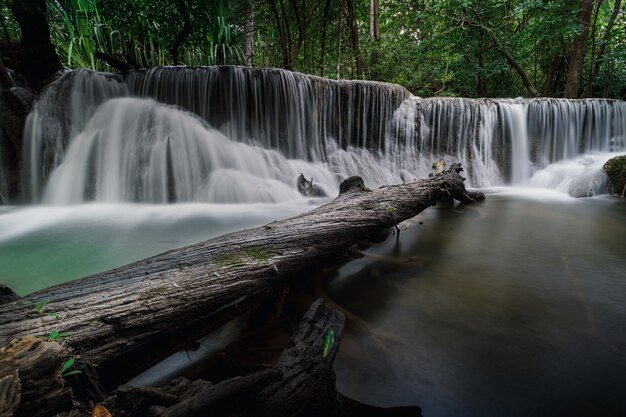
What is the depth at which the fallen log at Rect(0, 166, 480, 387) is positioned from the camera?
3.75ft

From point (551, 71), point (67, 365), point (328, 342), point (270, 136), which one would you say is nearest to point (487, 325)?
point (328, 342)

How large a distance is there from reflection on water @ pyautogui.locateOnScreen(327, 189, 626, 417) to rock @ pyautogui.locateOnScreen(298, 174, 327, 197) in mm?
3132

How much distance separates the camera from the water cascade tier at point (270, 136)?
20.2 feet

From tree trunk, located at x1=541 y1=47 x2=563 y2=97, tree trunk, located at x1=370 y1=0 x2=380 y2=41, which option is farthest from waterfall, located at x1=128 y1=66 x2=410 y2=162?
tree trunk, located at x1=541 y1=47 x2=563 y2=97

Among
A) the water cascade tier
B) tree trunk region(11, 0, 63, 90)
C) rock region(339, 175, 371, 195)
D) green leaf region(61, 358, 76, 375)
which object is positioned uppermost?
tree trunk region(11, 0, 63, 90)

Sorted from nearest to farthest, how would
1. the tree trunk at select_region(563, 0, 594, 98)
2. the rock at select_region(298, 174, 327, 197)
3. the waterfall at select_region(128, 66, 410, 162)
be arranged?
1. the rock at select_region(298, 174, 327, 197)
2. the waterfall at select_region(128, 66, 410, 162)
3. the tree trunk at select_region(563, 0, 594, 98)

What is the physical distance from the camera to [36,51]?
6508 mm

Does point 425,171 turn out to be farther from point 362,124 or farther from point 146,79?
point 146,79

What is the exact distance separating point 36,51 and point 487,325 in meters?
8.99

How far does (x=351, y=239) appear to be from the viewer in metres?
2.49

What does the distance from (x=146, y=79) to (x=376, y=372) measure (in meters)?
7.54

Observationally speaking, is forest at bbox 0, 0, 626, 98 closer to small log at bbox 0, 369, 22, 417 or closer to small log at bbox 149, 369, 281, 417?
small log at bbox 0, 369, 22, 417

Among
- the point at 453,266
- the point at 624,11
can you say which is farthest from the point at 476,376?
the point at 624,11

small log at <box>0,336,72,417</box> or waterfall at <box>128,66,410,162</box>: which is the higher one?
waterfall at <box>128,66,410,162</box>
